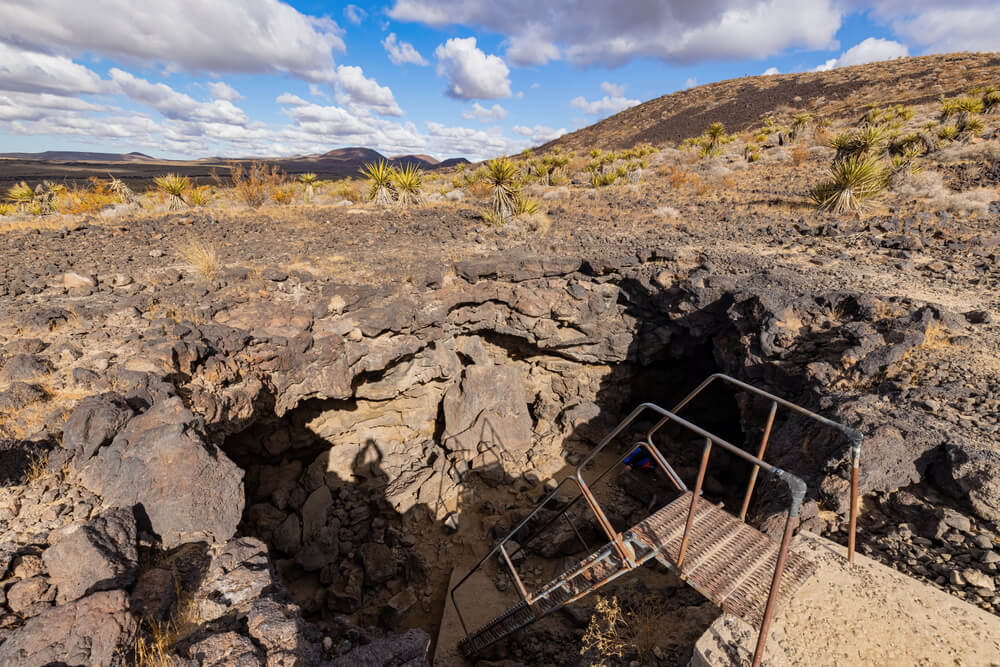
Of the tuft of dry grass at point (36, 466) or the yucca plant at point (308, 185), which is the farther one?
the yucca plant at point (308, 185)

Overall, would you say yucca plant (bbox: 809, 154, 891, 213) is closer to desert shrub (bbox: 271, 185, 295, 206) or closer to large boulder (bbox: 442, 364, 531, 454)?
large boulder (bbox: 442, 364, 531, 454)

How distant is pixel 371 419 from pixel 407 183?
983 cm

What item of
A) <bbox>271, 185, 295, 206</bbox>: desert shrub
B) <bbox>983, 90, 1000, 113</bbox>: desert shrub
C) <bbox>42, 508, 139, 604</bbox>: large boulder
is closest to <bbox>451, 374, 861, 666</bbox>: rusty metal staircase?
<bbox>42, 508, 139, 604</bbox>: large boulder

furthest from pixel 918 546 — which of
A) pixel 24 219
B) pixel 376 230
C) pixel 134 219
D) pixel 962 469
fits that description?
pixel 24 219

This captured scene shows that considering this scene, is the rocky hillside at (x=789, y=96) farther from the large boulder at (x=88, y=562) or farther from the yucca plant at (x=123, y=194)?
the large boulder at (x=88, y=562)

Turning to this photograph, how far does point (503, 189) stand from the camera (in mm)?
13234

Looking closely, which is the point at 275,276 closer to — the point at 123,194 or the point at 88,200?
the point at 88,200

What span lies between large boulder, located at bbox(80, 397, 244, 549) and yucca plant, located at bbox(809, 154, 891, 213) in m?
15.1

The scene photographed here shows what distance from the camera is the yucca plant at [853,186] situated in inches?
443

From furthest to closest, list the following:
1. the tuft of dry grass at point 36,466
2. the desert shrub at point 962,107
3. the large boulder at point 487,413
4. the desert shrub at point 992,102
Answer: the desert shrub at point 992,102 → the desert shrub at point 962,107 → the large boulder at point 487,413 → the tuft of dry grass at point 36,466

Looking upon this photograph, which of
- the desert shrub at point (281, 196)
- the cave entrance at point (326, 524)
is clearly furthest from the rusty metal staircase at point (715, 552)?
the desert shrub at point (281, 196)

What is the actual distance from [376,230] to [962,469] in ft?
39.7

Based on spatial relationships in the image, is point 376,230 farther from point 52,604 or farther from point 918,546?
point 918,546

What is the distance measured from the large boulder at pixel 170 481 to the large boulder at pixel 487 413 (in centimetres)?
540
